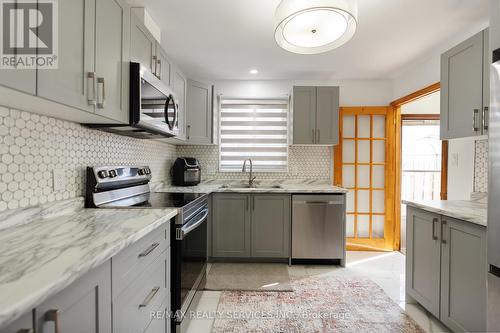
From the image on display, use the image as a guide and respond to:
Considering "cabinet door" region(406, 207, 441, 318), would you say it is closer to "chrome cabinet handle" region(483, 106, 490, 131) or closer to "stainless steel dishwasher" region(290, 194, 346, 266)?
"chrome cabinet handle" region(483, 106, 490, 131)

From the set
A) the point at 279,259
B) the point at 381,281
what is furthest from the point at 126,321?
the point at 381,281

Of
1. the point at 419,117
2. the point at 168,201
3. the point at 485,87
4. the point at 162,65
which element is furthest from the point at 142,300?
the point at 419,117

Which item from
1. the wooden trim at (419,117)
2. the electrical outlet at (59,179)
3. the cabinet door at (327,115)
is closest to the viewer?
the electrical outlet at (59,179)

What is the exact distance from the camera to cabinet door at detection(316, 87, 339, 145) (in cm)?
324

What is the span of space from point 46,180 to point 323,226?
267cm

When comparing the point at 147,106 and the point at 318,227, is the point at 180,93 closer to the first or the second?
the point at 147,106

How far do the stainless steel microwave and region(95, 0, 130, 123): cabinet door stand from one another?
1.9 inches

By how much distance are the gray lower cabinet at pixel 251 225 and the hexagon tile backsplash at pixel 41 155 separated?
4.78ft

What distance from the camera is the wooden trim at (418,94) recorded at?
9.03ft

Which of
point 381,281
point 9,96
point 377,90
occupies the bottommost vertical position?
point 381,281

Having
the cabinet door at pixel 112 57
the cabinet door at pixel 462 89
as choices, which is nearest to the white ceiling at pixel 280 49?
the cabinet door at pixel 462 89

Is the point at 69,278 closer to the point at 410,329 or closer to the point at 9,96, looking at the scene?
the point at 9,96

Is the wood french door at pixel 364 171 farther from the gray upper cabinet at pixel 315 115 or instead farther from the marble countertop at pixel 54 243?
the marble countertop at pixel 54 243

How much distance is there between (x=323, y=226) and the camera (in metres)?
2.97
